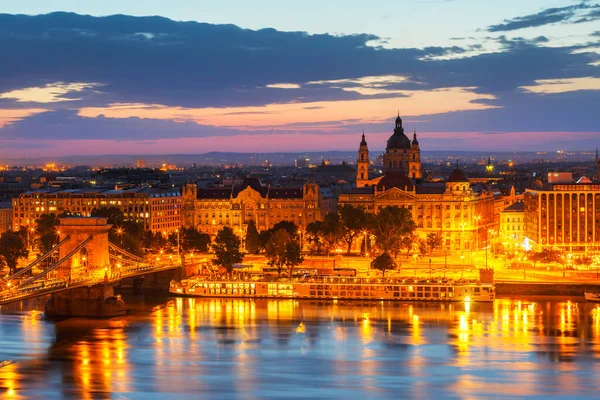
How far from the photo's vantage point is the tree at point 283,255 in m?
76.8

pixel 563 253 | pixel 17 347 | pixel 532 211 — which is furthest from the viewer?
pixel 532 211

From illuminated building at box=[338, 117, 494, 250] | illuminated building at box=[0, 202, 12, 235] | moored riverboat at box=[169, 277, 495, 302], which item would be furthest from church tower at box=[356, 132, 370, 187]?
moored riverboat at box=[169, 277, 495, 302]

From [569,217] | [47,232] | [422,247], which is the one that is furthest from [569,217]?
[47,232]

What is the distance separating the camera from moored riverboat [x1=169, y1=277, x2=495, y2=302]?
68.4m

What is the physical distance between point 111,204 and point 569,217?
3680 cm

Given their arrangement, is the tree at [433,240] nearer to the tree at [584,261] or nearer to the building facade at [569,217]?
the building facade at [569,217]

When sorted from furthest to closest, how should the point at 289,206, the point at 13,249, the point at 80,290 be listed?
the point at 289,206
the point at 13,249
the point at 80,290

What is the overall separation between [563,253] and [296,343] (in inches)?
1415

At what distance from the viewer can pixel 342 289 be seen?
7019 cm

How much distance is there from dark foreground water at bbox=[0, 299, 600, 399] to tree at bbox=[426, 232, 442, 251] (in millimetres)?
26130

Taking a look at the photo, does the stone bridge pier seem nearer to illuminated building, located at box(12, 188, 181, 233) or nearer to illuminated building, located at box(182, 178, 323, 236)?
illuminated building, located at box(182, 178, 323, 236)

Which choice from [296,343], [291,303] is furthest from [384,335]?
[291,303]

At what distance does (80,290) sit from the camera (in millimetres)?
61969

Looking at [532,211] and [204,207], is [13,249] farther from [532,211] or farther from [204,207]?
[532,211]
